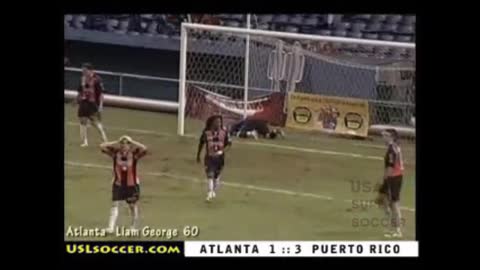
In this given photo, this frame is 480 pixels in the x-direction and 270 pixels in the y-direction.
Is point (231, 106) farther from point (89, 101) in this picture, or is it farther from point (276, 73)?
point (89, 101)

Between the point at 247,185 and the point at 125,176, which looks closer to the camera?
the point at 125,176

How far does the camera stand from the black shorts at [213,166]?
5.29 meters

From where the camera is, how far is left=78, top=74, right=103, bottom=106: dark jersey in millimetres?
5543

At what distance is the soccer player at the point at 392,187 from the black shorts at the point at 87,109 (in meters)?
1.32

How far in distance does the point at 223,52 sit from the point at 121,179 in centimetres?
196

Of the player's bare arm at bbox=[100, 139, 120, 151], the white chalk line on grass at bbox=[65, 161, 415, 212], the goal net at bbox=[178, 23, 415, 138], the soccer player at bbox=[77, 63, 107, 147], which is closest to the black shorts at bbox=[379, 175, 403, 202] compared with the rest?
the white chalk line on grass at bbox=[65, 161, 415, 212]

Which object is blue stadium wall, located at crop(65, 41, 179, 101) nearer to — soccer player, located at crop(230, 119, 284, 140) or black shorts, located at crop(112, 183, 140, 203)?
soccer player, located at crop(230, 119, 284, 140)

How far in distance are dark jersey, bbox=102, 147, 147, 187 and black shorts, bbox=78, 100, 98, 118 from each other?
37 cm

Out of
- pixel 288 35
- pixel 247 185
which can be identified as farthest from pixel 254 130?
Result: pixel 247 185

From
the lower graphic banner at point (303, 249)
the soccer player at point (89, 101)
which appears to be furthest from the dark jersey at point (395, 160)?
the soccer player at point (89, 101)

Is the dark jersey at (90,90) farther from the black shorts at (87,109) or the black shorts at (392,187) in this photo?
the black shorts at (392,187)

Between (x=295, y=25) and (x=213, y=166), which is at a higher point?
(x=295, y=25)

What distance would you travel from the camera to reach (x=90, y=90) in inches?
219
